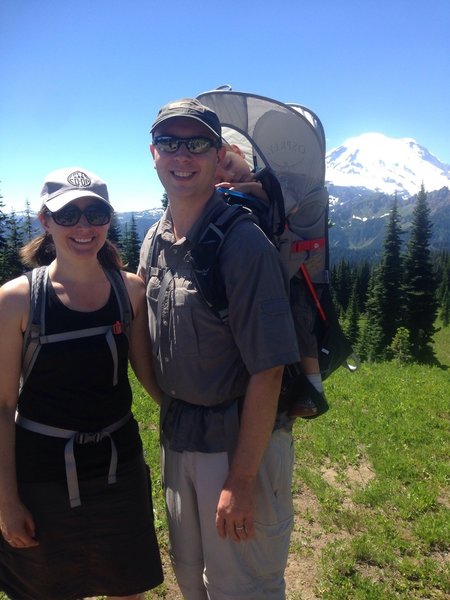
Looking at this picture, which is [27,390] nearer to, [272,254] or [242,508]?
[242,508]

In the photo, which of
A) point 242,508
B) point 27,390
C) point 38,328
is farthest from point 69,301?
point 242,508

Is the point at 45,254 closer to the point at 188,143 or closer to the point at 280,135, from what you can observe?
the point at 188,143

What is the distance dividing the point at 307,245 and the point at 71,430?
168cm

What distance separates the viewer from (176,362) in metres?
2.36

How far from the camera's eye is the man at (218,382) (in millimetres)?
2123

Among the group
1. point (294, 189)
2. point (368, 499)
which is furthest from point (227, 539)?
point (368, 499)

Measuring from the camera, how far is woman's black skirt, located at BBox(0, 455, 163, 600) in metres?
2.40

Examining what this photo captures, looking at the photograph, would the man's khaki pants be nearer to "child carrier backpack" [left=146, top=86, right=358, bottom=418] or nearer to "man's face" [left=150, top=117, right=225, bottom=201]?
"child carrier backpack" [left=146, top=86, right=358, bottom=418]

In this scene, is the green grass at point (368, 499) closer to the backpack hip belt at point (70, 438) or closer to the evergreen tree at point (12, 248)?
the backpack hip belt at point (70, 438)

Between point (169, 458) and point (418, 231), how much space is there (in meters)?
37.4

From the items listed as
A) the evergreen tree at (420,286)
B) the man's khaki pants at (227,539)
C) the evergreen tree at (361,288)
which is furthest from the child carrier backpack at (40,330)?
the evergreen tree at (361,288)

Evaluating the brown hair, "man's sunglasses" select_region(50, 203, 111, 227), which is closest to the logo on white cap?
"man's sunglasses" select_region(50, 203, 111, 227)

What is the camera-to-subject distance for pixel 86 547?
8.14ft

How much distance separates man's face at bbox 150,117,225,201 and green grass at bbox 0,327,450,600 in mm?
3169
